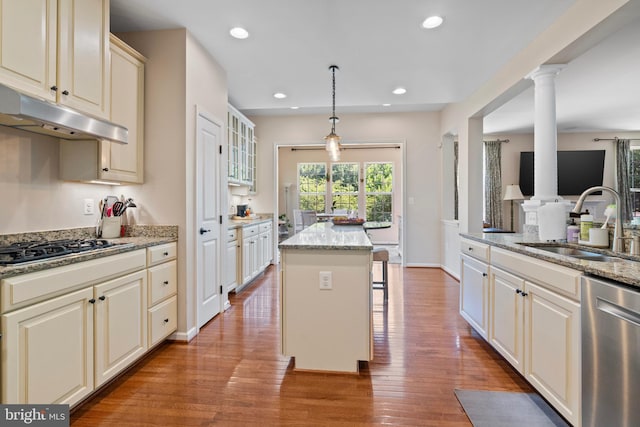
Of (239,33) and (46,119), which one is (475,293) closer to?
(239,33)

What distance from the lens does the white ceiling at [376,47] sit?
233 cm

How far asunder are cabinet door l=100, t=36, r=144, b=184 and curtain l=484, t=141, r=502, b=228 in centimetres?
633

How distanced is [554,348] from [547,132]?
183cm

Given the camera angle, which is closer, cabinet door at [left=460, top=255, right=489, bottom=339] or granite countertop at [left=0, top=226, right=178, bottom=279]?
granite countertop at [left=0, top=226, right=178, bottom=279]

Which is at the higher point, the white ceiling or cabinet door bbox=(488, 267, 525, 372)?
the white ceiling

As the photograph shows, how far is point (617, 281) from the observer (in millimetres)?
1311

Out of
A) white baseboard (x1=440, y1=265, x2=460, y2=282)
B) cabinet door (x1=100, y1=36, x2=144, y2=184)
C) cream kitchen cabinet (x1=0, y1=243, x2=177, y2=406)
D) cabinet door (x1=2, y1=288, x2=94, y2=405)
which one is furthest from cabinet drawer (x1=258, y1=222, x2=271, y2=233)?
cabinet door (x1=2, y1=288, x2=94, y2=405)

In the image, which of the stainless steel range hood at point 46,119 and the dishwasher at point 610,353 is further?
the stainless steel range hood at point 46,119

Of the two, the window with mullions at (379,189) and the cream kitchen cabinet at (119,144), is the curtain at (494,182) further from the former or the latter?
the cream kitchen cabinet at (119,144)

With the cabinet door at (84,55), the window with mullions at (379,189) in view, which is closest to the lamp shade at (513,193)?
the window with mullions at (379,189)

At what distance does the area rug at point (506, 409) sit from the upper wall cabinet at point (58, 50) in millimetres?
2967

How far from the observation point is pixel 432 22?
250cm

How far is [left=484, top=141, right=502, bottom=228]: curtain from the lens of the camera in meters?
6.40

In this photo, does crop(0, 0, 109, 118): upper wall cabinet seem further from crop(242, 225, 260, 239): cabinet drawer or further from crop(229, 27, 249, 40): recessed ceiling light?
crop(242, 225, 260, 239): cabinet drawer
